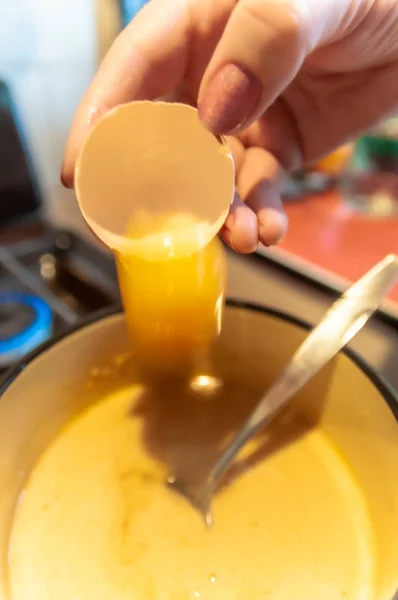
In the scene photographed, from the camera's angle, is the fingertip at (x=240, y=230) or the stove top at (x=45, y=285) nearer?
the fingertip at (x=240, y=230)

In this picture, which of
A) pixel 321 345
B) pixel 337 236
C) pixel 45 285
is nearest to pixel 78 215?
pixel 45 285

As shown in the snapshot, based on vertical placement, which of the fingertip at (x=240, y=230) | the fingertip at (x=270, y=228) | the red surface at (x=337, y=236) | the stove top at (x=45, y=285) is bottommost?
the red surface at (x=337, y=236)

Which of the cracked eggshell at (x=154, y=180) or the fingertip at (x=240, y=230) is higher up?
the cracked eggshell at (x=154, y=180)

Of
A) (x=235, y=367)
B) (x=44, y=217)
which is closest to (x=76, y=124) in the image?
(x=235, y=367)

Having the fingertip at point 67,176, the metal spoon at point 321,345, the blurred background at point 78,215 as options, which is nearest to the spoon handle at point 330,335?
the metal spoon at point 321,345

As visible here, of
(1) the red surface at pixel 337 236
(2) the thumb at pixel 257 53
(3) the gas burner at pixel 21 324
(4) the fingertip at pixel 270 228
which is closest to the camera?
(2) the thumb at pixel 257 53

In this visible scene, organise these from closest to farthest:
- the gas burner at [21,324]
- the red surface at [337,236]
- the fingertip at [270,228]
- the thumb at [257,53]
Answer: the thumb at [257,53]
the fingertip at [270,228]
the gas burner at [21,324]
the red surface at [337,236]

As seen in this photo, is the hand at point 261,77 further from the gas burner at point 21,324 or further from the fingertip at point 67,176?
the gas burner at point 21,324

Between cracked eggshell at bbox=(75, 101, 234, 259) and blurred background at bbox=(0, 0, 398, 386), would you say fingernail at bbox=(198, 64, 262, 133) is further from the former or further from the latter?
blurred background at bbox=(0, 0, 398, 386)
